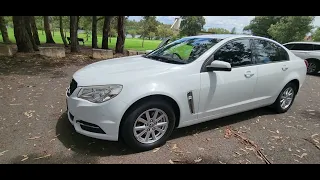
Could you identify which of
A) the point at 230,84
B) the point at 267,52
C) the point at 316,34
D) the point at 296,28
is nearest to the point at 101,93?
the point at 230,84

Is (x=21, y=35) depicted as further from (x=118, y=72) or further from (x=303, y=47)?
(x=303, y=47)

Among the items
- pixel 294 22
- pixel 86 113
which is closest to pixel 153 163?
pixel 86 113

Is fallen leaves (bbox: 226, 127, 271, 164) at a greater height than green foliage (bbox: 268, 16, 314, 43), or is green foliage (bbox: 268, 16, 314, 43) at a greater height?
green foliage (bbox: 268, 16, 314, 43)

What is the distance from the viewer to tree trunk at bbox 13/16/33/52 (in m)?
9.66

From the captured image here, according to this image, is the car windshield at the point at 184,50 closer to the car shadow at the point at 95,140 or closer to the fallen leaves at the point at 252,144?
the car shadow at the point at 95,140

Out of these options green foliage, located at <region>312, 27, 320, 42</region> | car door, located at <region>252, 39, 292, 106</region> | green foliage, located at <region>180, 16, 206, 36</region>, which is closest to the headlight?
car door, located at <region>252, 39, 292, 106</region>

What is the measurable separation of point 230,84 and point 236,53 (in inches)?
22.9

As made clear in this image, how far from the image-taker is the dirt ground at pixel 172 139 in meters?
2.91

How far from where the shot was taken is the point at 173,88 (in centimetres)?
301

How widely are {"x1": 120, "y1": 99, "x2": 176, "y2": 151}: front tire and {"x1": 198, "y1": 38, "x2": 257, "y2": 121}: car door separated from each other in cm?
58

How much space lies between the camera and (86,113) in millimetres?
2812

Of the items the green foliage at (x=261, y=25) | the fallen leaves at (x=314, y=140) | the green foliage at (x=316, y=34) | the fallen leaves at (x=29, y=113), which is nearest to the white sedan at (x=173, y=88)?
the fallen leaves at (x=314, y=140)

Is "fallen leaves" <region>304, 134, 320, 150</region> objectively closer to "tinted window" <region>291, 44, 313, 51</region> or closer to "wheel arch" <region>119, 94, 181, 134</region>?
"wheel arch" <region>119, 94, 181, 134</region>

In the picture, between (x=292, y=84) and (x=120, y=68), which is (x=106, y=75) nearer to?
(x=120, y=68)
